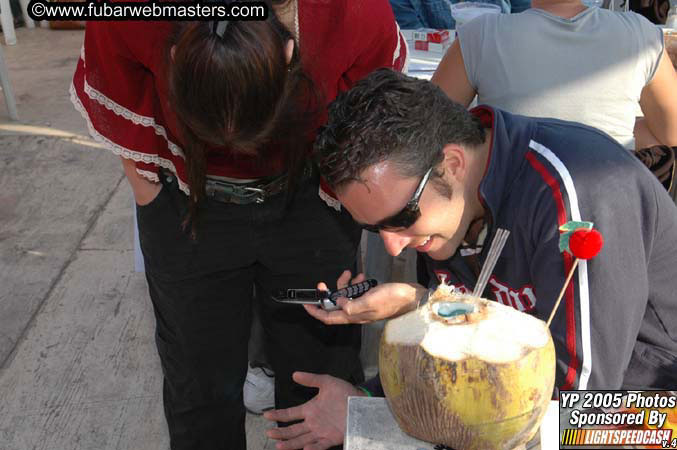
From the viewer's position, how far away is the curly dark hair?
1313 mm

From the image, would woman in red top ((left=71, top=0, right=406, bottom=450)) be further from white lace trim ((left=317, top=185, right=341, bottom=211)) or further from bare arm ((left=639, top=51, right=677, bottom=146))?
bare arm ((left=639, top=51, right=677, bottom=146))

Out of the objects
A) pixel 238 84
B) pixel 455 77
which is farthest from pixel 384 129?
pixel 455 77

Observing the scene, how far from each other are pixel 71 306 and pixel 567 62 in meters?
2.47

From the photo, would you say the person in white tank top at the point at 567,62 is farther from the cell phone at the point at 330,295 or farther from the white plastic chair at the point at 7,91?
the white plastic chair at the point at 7,91

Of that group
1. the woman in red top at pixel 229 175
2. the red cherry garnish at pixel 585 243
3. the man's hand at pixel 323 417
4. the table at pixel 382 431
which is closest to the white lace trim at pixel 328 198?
the woman in red top at pixel 229 175

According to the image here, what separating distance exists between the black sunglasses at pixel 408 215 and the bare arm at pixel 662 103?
1.36 m

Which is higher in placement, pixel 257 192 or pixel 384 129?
pixel 384 129

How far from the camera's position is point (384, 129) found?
1312mm

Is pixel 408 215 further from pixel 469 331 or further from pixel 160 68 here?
pixel 160 68

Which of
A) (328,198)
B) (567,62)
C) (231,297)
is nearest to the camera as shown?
(328,198)

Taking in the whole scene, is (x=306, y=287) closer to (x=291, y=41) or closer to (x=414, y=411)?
(x=291, y=41)

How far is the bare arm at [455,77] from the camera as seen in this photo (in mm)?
2344

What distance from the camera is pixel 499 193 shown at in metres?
1.40

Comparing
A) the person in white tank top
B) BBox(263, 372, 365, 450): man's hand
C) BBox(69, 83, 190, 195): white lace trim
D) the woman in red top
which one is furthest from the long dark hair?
the person in white tank top
